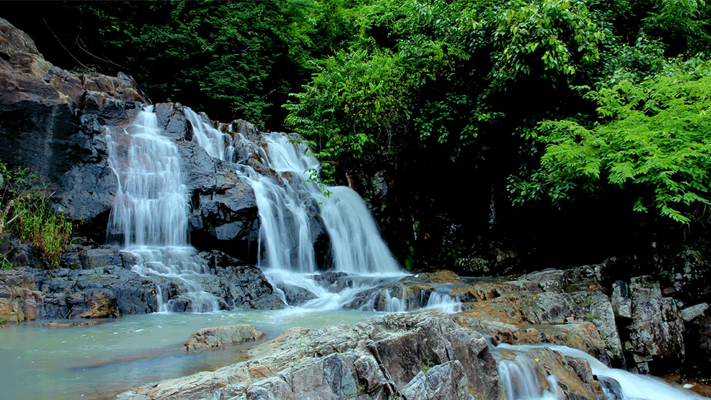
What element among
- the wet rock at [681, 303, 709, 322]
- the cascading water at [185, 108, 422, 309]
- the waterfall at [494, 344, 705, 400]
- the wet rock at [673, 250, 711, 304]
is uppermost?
the cascading water at [185, 108, 422, 309]

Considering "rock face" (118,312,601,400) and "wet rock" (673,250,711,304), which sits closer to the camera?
"rock face" (118,312,601,400)

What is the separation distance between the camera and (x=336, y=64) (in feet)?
41.9

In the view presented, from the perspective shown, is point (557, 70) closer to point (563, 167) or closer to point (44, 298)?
point (563, 167)

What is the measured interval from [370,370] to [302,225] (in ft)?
27.3

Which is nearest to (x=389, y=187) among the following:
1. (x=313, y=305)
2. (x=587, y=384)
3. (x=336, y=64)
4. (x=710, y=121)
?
(x=336, y=64)

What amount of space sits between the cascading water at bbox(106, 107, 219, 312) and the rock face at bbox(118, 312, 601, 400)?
15.5ft

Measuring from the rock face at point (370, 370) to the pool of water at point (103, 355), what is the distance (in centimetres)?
74

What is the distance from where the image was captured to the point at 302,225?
37.2ft

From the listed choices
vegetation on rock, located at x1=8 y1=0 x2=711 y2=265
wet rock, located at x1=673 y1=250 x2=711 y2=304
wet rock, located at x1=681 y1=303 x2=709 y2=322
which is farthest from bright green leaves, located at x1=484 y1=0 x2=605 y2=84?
wet rock, located at x1=681 y1=303 x2=709 y2=322

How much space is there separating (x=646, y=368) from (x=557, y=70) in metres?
6.30

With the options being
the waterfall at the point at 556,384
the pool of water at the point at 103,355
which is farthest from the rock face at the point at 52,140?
the waterfall at the point at 556,384

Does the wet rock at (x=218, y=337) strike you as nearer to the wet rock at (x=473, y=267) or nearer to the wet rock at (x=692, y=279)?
the wet rock at (x=692, y=279)

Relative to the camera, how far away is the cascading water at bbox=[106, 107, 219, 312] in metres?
8.41

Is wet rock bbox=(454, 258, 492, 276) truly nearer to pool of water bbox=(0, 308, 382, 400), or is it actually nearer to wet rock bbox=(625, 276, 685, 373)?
wet rock bbox=(625, 276, 685, 373)
